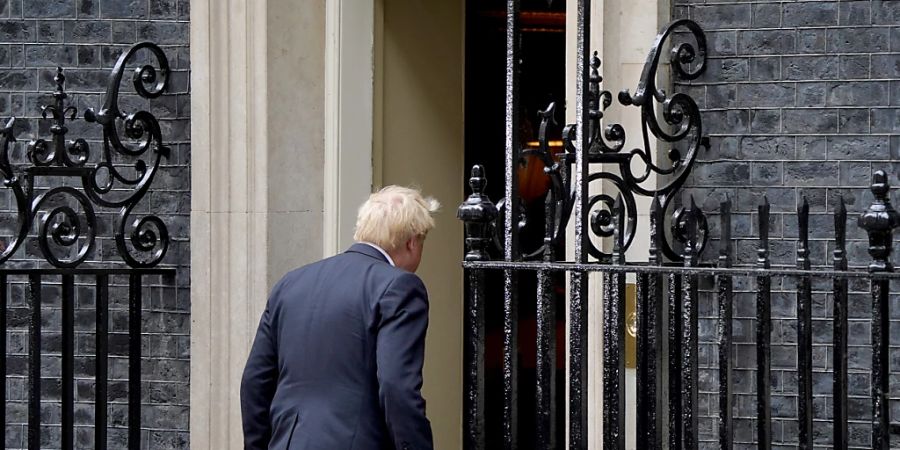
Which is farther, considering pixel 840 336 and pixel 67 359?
pixel 67 359

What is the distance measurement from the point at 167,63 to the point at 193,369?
132 centimetres

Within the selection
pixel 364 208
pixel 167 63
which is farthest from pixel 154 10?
pixel 364 208

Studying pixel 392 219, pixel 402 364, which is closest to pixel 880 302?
pixel 402 364

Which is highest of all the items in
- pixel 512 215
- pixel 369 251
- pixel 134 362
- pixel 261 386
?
pixel 512 215

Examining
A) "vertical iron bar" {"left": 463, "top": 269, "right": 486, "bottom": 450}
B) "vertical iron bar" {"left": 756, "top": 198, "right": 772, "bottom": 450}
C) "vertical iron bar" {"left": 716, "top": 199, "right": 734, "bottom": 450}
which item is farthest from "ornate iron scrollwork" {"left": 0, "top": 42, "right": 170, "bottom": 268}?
"vertical iron bar" {"left": 756, "top": 198, "right": 772, "bottom": 450}

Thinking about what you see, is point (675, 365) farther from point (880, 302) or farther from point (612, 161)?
point (880, 302)

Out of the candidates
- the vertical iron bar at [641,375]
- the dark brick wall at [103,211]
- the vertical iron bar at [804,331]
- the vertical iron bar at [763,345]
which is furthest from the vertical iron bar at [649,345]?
the dark brick wall at [103,211]

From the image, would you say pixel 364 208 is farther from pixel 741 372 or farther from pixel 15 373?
pixel 15 373

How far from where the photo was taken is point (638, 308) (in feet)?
14.3

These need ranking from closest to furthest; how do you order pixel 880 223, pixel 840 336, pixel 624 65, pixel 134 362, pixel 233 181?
pixel 880 223 < pixel 840 336 < pixel 624 65 < pixel 134 362 < pixel 233 181

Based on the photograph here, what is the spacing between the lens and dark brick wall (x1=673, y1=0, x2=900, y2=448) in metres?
5.64

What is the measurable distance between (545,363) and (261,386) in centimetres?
84

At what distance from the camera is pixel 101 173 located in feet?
21.7

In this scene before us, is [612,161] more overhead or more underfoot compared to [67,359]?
more overhead
